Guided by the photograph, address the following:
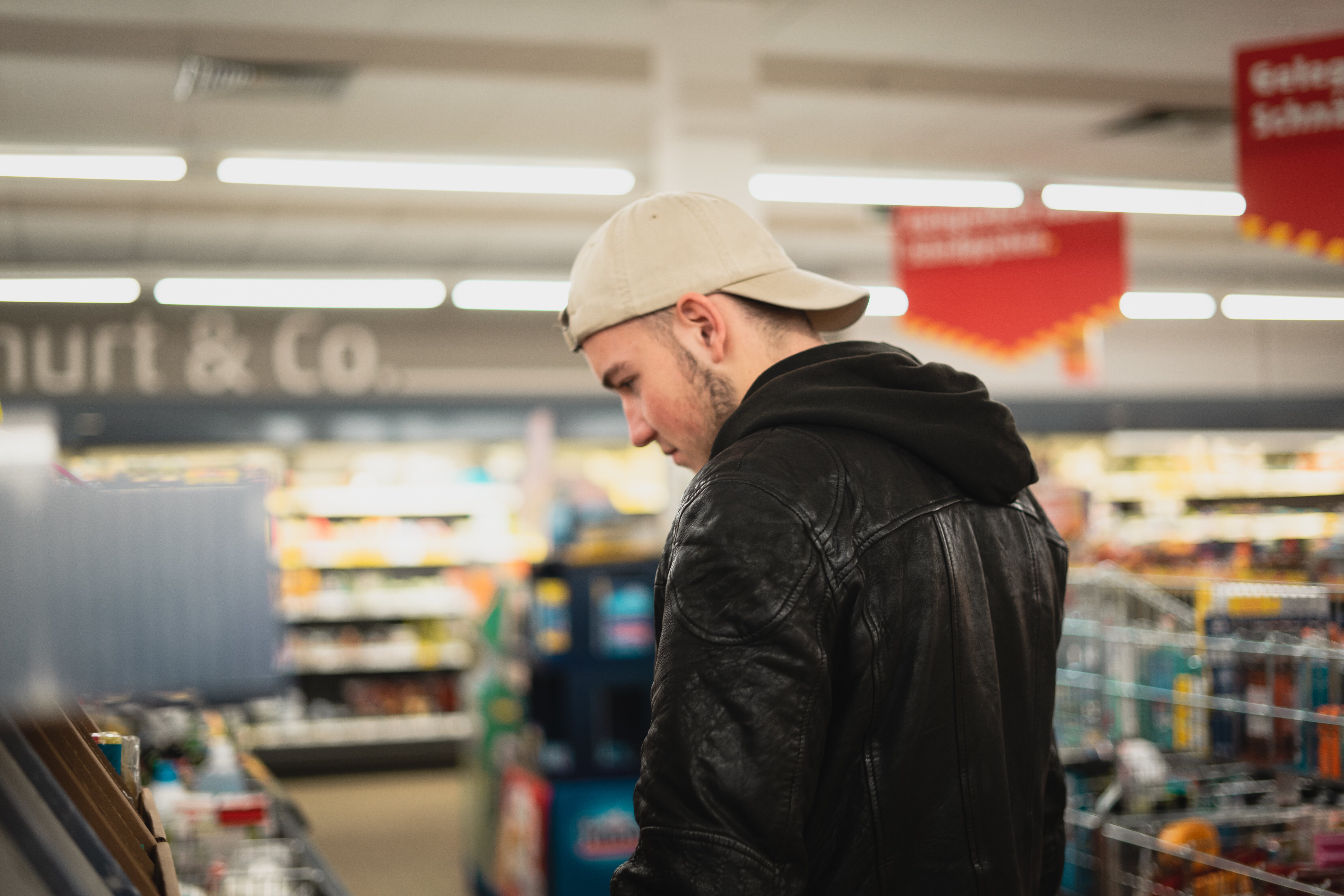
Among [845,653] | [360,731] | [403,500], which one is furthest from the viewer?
[403,500]

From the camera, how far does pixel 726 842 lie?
1.06 metres

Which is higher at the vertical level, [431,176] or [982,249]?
[431,176]

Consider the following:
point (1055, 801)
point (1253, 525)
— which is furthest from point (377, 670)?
point (1055, 801)

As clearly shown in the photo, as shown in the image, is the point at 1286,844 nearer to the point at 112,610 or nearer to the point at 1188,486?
the point at 112,610

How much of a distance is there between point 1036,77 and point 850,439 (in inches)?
236

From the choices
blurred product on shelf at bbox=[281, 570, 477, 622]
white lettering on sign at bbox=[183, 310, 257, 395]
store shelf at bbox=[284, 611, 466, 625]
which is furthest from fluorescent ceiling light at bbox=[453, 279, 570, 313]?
store shelf at bbox=[284, 611, 466, 625]

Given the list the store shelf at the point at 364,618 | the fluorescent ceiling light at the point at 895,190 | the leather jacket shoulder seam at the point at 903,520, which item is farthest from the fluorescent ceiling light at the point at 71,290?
the leather jacket shoulder seam at the point at 903,520

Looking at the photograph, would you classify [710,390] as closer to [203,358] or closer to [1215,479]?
[203,358]

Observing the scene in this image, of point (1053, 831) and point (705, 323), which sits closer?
point (705, 323)

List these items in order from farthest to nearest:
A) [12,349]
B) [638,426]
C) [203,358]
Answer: [203,358], [12,349], [638,426]

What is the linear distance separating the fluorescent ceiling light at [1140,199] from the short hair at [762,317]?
5497mm

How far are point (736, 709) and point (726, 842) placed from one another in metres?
0.12

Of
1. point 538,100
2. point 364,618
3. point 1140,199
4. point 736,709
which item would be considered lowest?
point 364,618

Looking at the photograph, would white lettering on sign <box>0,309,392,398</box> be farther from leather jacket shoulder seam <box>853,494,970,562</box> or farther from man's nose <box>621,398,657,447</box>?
leather jacket shoulder seam <box>853,494,970,562</box>
